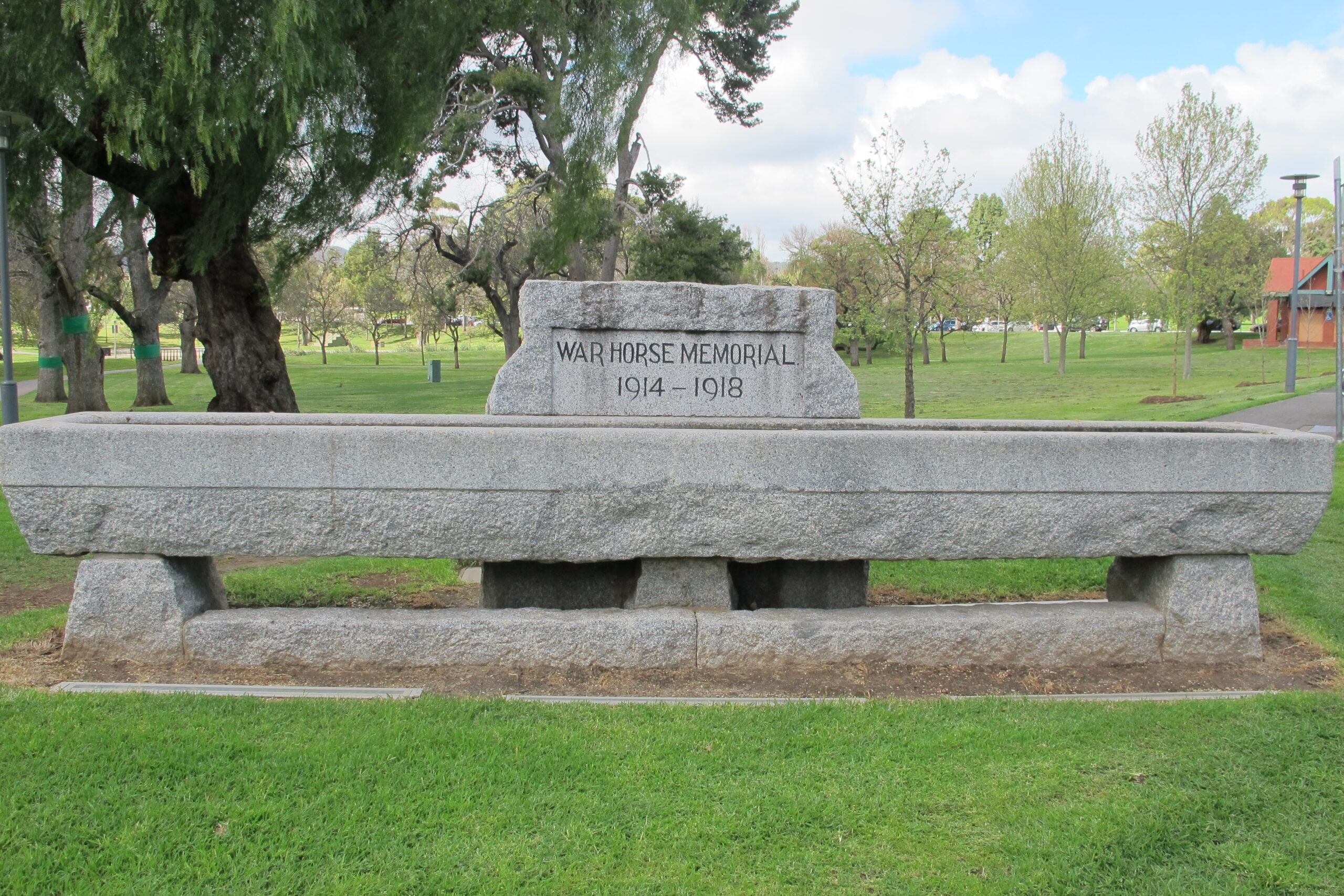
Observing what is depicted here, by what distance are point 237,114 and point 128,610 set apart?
4.76 m

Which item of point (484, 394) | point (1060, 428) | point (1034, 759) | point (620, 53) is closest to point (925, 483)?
point (1034, 759)

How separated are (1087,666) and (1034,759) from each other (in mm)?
1143

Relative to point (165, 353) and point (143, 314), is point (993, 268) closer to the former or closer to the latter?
point (143, 314)

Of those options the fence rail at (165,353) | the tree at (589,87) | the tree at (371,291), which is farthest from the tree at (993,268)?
the fence rail at (165,353)

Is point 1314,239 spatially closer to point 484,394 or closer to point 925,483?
point 484,394

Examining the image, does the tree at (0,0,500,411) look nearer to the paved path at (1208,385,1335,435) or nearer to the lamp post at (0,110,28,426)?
the lamp post at (0,110,28,426)

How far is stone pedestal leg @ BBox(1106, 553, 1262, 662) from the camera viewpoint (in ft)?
13.6

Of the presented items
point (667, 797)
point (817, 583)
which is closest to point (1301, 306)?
point (817, 583)

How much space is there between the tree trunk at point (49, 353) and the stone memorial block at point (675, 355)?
717 inches

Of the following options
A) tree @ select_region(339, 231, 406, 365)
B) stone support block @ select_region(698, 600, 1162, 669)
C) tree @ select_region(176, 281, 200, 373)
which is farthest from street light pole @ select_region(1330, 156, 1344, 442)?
tree @ select_region(176, 281, 200, 373)

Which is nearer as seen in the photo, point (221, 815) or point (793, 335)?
point (221, 815)

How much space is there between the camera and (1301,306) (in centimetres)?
4231

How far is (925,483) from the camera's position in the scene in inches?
153

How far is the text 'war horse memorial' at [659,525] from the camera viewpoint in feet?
12.6
